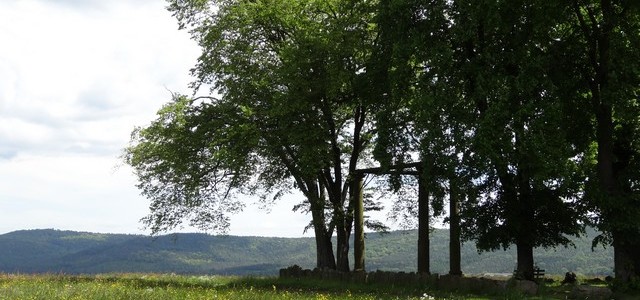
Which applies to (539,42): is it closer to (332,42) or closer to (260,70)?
(332,42)

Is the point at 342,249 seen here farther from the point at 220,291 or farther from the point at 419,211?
the point at 220,291

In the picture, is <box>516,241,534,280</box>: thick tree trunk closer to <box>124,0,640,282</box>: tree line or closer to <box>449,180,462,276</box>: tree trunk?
<box>124,0,640,282</box>: tree line

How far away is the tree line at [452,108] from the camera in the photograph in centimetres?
2797

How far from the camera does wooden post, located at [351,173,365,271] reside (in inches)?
1498

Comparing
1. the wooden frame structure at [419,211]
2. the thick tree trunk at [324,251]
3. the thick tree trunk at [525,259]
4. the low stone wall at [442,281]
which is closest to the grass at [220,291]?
the low stone wall at [442,281]

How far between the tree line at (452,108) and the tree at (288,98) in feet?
0.41

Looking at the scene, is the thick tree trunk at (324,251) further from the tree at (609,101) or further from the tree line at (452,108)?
the tree at (609,101)

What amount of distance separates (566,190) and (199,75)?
23845 mm

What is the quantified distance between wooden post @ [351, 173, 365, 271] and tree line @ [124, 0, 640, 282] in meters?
0.54

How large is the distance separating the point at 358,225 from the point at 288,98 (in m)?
9.10

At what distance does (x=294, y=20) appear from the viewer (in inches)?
1475

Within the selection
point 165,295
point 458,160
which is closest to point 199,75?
point 458,160

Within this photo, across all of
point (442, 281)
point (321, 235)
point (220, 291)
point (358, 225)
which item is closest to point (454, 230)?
point (442, 281)

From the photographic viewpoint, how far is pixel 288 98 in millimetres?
34750
